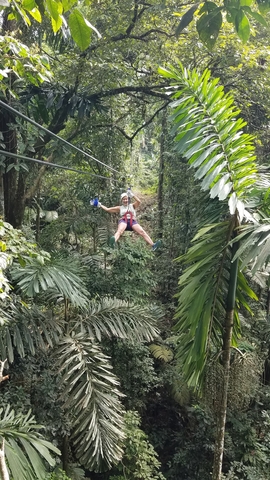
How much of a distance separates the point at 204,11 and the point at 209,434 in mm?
4961

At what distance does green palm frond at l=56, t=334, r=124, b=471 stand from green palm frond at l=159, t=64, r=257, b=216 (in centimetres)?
197

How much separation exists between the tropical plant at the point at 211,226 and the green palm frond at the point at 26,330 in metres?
1.42

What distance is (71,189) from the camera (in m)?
6.13

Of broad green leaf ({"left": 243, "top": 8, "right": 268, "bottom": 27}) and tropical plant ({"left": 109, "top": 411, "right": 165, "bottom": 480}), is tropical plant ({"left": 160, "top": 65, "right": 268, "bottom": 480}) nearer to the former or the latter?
broad green leaf ({"left": 243, "top": 8, "right": 268, "bottom": 27})

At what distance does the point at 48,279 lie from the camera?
120 inches

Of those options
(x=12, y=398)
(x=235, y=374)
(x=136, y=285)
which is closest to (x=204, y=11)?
(x=235, y=374)

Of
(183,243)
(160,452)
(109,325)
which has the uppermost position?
(183,243)

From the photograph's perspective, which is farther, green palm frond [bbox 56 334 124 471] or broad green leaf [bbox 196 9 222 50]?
green palm frond [bbox 56 334 124 471]

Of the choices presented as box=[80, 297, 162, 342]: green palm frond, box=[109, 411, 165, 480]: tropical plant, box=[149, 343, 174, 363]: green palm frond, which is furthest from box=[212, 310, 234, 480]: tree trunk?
box=[149, 343, 174, 363]: green palm frond

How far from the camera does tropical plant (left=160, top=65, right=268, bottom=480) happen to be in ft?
6.67

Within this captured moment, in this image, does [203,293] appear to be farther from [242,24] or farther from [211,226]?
[242,24]

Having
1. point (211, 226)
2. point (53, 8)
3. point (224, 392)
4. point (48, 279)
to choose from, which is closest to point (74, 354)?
point (48, 279)

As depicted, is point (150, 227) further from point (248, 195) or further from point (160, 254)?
point (248, 195)

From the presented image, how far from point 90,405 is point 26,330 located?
2.70ft
